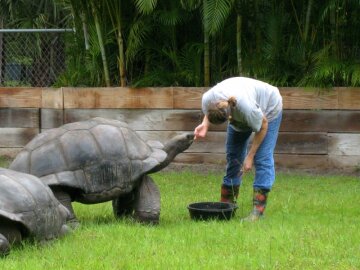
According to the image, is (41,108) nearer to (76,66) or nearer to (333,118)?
(76,66)

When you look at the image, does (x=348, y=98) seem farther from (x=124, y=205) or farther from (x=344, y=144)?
(x=124, y=205)

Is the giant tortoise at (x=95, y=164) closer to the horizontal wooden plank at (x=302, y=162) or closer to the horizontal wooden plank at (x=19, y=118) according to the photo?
the horizontal wooden plank at (x=302, y=162)

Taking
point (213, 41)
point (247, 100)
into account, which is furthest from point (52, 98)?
point (247, 100)

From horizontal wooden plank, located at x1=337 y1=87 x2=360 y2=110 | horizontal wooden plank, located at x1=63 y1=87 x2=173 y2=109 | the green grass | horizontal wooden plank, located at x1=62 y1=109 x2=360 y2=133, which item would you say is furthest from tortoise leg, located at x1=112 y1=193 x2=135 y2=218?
horizontal wooden plank, located at x1=337 y1=87 x2=360 y2=110

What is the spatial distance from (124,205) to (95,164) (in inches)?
36.0

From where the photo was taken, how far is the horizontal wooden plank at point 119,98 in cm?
1230

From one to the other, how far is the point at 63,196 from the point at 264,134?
2.02 m

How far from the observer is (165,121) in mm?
12320

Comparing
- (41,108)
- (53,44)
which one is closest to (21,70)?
(53,44)

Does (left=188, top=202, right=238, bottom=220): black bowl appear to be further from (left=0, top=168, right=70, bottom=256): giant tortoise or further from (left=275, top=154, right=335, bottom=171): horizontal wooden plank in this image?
(left=275, top=154, right=335, bottom=171): horizontal wooden plank

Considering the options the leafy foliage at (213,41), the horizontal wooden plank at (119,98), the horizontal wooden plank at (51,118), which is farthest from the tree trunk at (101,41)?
the horizontal wooden plank at (51,118)

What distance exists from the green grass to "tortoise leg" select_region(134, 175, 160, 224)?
118 millimetres

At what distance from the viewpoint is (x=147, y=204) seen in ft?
24.8

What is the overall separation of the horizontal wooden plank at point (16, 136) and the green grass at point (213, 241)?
4301 millimetres
